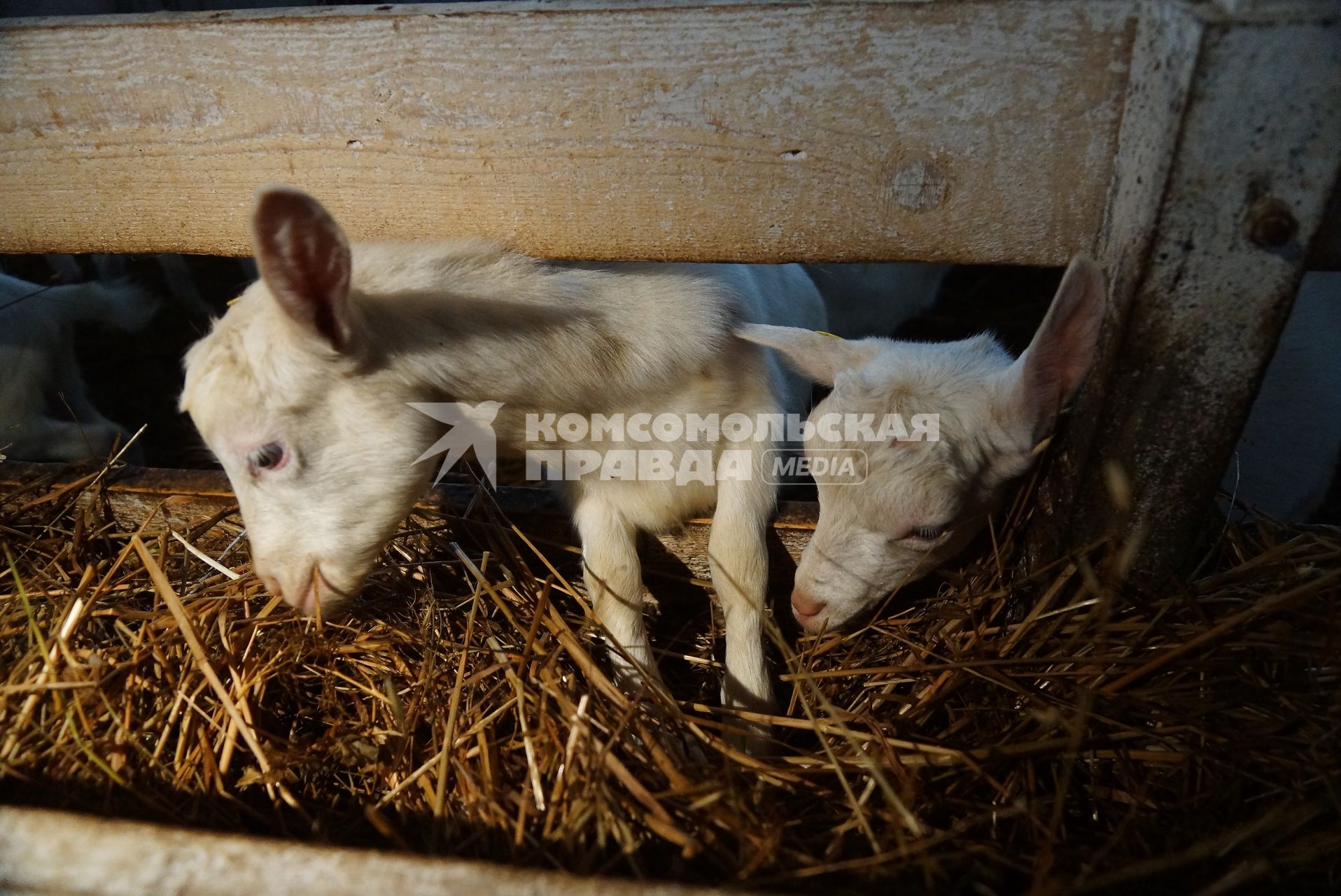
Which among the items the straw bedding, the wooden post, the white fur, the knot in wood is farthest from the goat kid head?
the white fur

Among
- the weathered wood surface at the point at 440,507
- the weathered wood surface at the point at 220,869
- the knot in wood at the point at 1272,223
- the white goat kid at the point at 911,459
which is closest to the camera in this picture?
the weathered wood surface at the point at 220,869

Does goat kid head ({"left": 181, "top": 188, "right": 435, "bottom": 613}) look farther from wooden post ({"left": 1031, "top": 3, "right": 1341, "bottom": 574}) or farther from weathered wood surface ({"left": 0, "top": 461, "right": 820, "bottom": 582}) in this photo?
wooden post ({"left": 1031, "top": 3, "right": 1341, "bottom": 574})

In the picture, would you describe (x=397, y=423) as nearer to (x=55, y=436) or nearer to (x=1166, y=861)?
(x=1166, y=861)

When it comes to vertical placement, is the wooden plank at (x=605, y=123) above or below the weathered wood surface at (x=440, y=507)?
above

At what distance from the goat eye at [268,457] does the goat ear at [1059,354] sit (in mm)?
1454

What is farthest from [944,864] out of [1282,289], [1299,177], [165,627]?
[165,627]

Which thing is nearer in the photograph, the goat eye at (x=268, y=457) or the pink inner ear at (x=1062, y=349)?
the pink inner ear at (x=1062, y=349)

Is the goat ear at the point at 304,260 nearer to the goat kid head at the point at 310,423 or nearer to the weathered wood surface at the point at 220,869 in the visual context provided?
the goat kid head at the point at 310,423

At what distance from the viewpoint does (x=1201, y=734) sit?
5.11 ft

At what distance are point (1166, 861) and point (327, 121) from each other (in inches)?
76.7

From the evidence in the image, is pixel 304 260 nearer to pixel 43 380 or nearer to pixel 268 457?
pixel 268 457

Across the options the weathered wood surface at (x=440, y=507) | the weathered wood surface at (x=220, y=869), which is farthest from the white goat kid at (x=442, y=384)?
the weathered wood surface at (x=220, y=869)

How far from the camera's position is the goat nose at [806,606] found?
1.87 m

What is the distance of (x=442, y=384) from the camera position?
1629 millimetres
